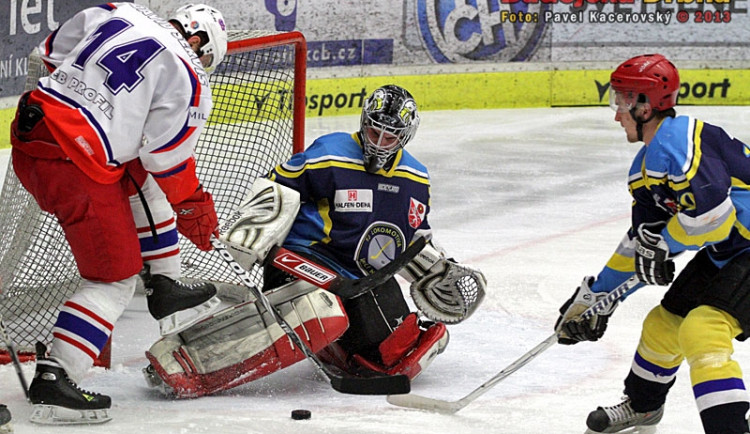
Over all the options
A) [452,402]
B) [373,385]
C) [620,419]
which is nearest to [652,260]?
[620,419]

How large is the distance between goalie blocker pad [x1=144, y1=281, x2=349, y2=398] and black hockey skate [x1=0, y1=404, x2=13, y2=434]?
55 cm

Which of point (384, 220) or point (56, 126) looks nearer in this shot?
point (56, 126)

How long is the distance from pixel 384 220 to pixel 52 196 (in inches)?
41.9

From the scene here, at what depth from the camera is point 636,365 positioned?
2896 mm

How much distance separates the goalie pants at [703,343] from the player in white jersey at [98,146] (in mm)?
1177

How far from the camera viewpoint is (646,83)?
2678 mm

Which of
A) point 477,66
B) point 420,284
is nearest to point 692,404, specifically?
point 420,284

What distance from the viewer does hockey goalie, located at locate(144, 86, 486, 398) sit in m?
3.18

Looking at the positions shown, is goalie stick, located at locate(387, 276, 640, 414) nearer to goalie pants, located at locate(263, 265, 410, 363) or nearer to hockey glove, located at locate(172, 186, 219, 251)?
goalie pants, located at locate(263, 265, 410, 363)

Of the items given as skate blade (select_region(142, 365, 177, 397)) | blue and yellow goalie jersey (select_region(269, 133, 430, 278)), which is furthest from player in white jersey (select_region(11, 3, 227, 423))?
blue and yellow goalie jersey (select_region(269, 133, 430, 278))

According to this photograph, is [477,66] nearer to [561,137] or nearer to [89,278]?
[561,137]

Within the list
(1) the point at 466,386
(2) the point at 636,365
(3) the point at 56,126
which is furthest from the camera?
(1) the point at 466,386

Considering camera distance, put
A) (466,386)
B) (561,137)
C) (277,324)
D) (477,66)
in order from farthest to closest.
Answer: (477,66), (561,137), (466,386), (277,324)

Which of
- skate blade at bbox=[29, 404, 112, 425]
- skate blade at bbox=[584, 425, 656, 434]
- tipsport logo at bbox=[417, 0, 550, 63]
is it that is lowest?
tipsport logo at bbox=[417, 0, 550, 63]
